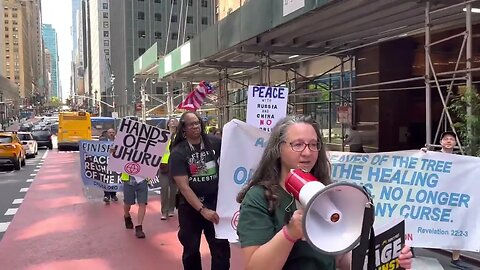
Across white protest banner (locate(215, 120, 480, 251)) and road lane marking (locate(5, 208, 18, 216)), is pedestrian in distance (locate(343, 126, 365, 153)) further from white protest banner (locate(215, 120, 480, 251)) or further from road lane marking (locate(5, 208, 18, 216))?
white protest banner (locate(215, 120, 480, 251))

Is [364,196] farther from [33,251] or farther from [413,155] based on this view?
[33,251]

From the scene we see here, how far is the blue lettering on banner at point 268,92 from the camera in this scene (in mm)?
8258

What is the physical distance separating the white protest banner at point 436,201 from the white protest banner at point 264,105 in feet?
10.7

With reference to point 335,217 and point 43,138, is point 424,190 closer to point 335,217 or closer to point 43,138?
point 335,217

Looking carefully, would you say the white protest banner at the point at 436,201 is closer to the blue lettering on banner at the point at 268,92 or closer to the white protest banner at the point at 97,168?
the blue lettering on banner at the point at 268,92

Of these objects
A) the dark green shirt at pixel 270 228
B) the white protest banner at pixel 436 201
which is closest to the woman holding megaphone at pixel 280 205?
the dark green shirt at pixel 270 228

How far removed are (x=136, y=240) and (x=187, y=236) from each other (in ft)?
11.7

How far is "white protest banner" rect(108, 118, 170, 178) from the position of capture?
26.6 ft

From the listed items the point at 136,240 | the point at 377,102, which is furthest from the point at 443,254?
the point at 377,102

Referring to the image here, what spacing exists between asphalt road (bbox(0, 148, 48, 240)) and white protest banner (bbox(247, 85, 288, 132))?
14.7 ft

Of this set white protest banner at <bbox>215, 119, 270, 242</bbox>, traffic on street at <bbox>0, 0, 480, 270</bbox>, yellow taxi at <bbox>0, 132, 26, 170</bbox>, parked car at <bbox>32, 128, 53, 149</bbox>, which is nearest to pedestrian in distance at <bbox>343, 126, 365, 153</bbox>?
traffic on street at <bbox>0, 0, 480, 270</bbox>

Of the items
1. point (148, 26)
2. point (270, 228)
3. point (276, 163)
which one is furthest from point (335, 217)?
point (148, 26)

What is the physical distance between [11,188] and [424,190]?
504 inches

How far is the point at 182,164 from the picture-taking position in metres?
4.62
